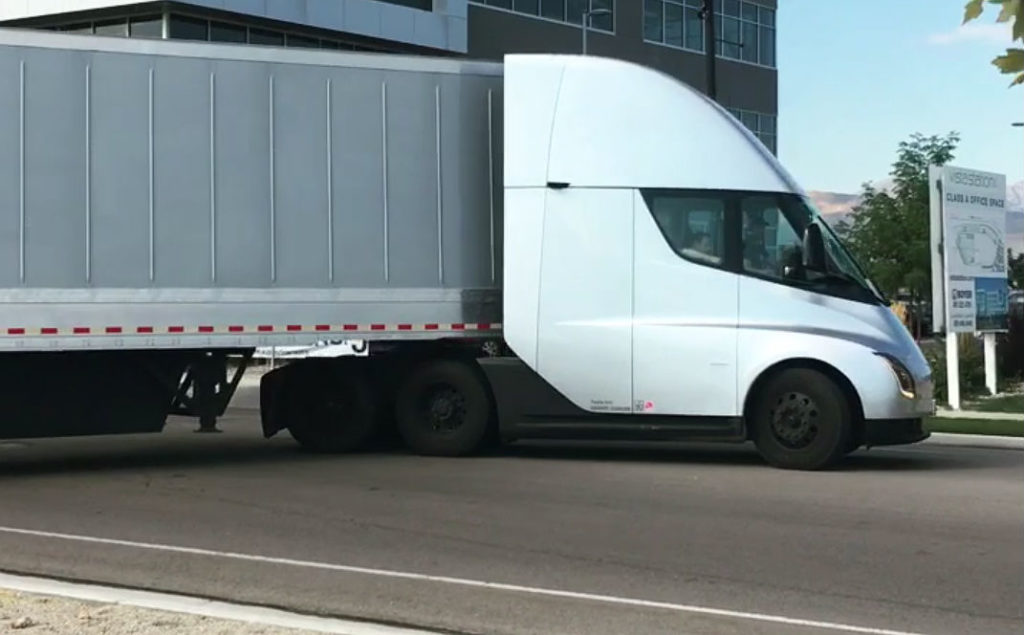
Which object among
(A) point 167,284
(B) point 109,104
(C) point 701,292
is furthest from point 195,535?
(C) point 701,292

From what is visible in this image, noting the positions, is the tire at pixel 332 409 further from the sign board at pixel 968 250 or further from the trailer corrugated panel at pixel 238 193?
the sign board at pixel 968 250

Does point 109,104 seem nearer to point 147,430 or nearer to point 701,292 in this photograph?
point 147,430

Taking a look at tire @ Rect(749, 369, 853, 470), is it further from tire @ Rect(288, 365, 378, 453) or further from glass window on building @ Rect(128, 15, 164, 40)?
glass window on building @ Rect(128, 15, 164, 40)

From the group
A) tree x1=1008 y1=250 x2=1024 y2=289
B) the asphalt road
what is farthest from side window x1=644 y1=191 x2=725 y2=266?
tree x1=1008 y1=250 x2=1024 y2=289

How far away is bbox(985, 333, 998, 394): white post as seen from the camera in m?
23.6

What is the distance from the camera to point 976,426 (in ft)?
61.3

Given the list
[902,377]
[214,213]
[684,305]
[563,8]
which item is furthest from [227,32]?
[902,377]

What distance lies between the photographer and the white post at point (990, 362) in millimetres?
23580

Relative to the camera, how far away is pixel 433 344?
14.0 metres

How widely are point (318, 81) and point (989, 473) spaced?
756 centimetres

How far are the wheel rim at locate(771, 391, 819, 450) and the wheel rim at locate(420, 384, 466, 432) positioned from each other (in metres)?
3.13

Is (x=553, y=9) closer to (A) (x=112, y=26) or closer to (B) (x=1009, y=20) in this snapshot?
(A) (x=112, y=26)

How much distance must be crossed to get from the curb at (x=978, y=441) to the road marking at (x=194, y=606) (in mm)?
11211

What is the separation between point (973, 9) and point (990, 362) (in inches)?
867
